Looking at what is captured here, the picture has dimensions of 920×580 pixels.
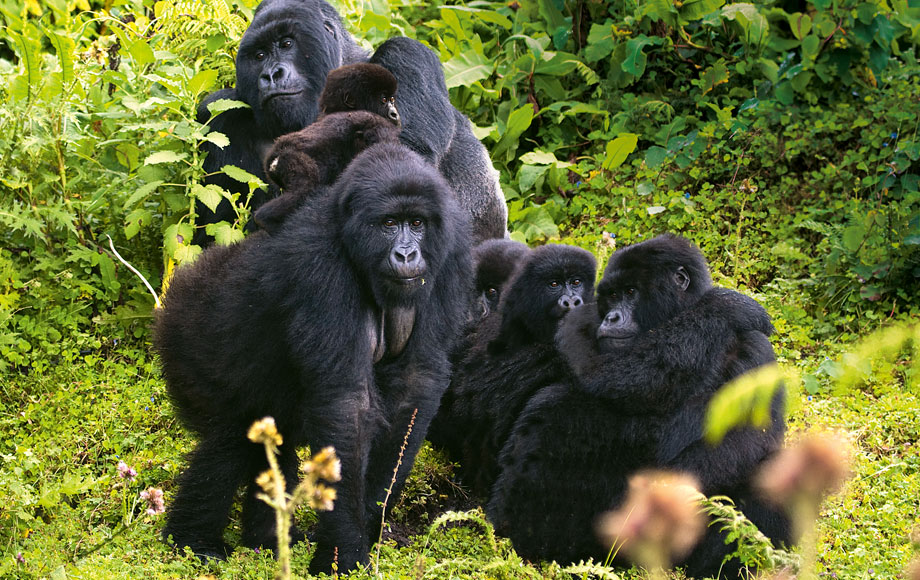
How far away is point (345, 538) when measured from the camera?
3572mm

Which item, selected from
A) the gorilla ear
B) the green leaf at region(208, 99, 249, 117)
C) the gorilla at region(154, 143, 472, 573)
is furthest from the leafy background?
the gorilla ear

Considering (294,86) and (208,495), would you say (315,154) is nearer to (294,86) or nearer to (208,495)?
(294,86)

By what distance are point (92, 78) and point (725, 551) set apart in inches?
208

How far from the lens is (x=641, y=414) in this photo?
3.77m

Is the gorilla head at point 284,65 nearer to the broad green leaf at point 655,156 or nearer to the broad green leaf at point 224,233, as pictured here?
the broad green leaf at point 224,233

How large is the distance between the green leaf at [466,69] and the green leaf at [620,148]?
1.14 meters

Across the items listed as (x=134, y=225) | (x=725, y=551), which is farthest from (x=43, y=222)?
(x=725, y=551)

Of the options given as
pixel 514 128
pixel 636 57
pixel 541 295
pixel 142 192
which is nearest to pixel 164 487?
pixel 142 192

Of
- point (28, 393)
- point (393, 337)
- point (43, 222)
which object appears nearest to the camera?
point (393, 337)

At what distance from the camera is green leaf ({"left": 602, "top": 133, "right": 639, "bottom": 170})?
719 centimetres

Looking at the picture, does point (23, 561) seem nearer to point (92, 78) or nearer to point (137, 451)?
point (137, 451)

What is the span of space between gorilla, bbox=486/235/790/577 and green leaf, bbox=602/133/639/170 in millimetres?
3304

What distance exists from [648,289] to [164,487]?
2215mm

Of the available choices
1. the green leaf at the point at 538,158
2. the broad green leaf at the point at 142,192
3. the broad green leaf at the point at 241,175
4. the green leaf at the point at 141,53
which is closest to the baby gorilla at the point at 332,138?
the broad green leaf at the point at 241,175
